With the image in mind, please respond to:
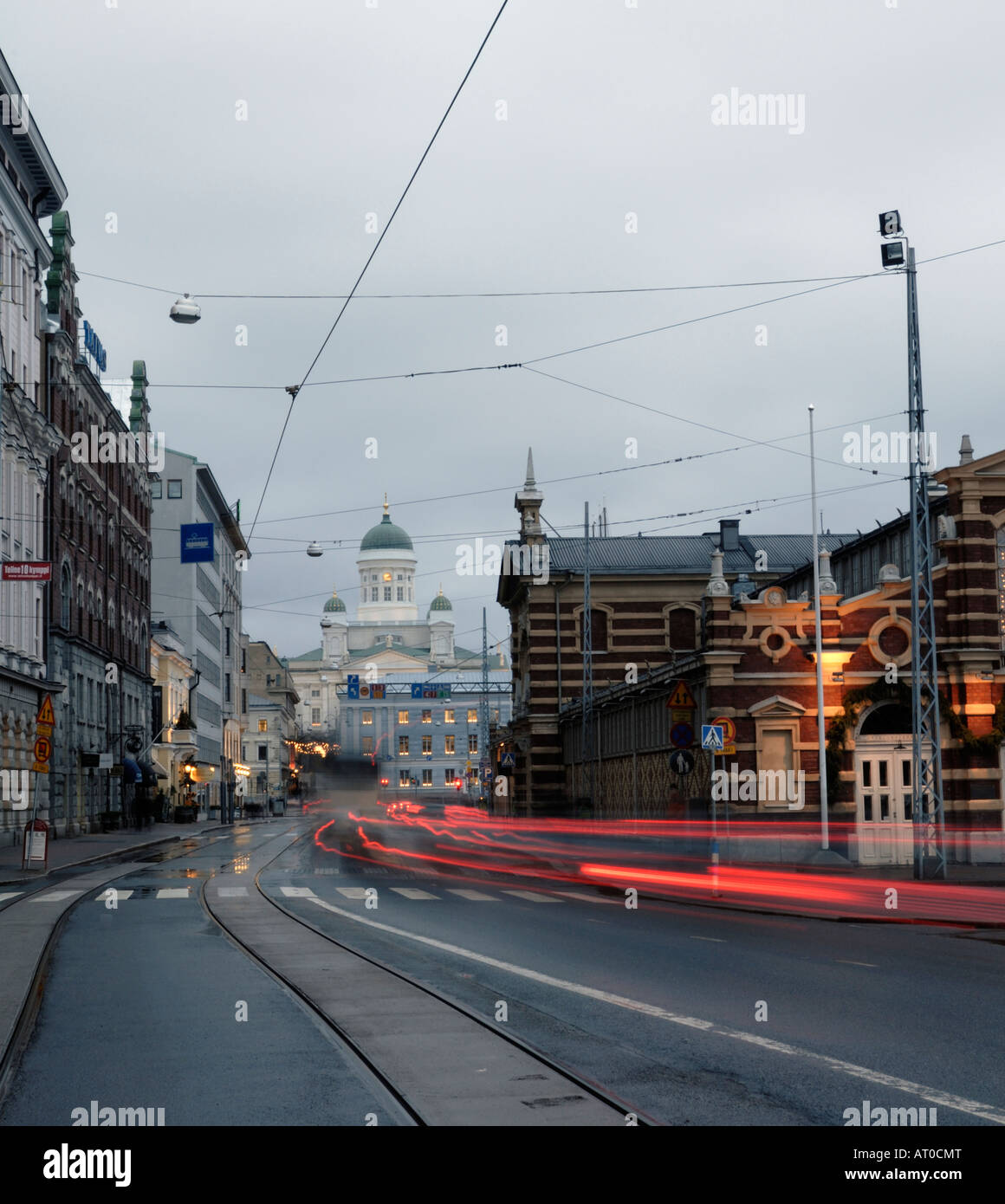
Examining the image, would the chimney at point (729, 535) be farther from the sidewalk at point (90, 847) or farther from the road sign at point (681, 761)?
the road sign at point (681, 761)

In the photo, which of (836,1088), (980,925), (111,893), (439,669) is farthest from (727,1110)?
(439,669)

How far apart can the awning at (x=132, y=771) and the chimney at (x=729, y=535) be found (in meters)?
30.2

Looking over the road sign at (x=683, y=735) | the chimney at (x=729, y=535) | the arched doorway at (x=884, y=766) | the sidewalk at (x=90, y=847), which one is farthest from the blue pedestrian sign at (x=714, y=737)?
the chimney at (x=729, y=535)

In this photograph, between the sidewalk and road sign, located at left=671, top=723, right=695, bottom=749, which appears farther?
the sidewalk

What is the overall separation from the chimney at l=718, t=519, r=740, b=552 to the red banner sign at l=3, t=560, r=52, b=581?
37533 mm

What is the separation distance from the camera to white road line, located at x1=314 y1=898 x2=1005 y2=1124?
342 inches

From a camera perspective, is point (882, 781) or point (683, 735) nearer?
point (683, 735)

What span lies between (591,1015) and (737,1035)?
1.54m

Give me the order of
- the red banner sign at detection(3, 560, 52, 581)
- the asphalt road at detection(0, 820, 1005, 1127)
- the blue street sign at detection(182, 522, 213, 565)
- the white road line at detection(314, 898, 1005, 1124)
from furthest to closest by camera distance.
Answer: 1. the blue street sign at detection(182, 522, 213, 565)
2. the red banner sign at detection(3, 560, 52, 581)
3. the asphalt road at detection(0, 820, 1005, 1127)
4. the white road line at detection(314, 898, 1005, 1124)

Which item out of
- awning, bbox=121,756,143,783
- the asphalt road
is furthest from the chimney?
the asphalt road

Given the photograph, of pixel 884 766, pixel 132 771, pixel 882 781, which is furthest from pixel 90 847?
pixel 884 766

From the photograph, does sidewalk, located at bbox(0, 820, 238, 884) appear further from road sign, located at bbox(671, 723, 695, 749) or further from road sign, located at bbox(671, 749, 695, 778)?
road sign, located at bbox(671, 723, 695, 749)

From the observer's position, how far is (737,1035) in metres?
11.3

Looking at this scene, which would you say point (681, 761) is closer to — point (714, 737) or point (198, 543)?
point (714, 737)
